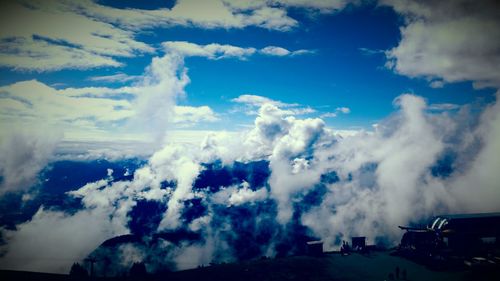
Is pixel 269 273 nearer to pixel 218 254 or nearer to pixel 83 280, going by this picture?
pixel 83 280

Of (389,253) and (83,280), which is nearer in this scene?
(83,280)

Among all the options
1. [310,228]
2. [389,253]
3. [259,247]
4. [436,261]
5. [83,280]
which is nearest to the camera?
[83,280]

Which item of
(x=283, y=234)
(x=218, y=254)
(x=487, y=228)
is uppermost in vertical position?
(x=487, y=228)

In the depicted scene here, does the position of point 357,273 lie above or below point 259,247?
above

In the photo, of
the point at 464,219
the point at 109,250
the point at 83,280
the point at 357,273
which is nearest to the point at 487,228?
the point at 464,219

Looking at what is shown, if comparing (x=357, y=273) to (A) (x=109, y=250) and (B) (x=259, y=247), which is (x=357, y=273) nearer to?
(B) (x=259, y=247)

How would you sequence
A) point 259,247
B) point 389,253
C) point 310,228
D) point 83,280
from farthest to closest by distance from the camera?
point 310,228 < point 259,247 < point 389,253 < point 83,280

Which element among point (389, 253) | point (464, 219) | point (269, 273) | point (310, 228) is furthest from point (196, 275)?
point (310, 228)
